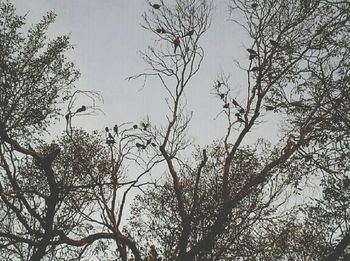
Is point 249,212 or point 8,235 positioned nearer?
point 8,235

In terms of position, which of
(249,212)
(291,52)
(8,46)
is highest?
(8,46)

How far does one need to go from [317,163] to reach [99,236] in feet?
18.1

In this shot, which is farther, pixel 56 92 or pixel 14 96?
pixel 56 92

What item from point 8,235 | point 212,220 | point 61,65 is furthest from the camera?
point 61,65

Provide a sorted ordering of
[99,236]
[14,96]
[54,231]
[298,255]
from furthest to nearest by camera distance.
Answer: [298,255]
[14,96]
[99,236]
[54,231]

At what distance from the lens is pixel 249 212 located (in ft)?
40.6

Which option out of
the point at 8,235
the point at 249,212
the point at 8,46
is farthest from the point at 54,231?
the point at 249,212

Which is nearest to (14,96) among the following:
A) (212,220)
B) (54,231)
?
(54,231)

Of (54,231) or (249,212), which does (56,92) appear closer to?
(54,231)

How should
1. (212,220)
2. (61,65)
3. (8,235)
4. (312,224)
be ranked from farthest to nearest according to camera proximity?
(312,224)
(61,65)
(212,220)
(8,235)

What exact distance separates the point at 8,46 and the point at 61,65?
1.76 m

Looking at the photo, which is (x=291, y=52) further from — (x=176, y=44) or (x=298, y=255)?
(x=298, y=255)

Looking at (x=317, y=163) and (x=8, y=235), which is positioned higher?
(x=317, y=163)

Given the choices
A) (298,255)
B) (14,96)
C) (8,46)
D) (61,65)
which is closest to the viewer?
(14,96)
